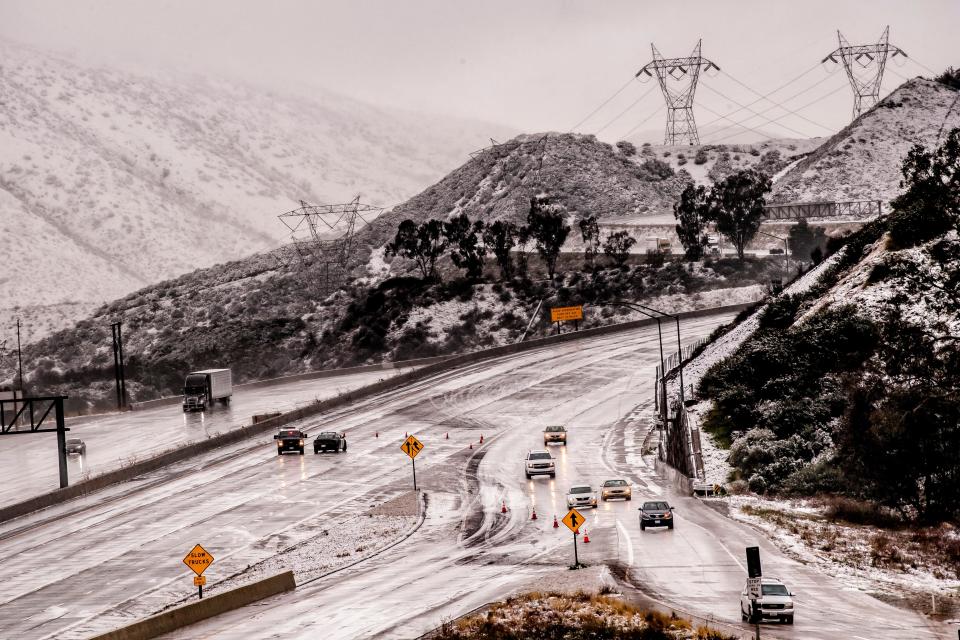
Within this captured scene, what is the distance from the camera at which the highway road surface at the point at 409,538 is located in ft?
102

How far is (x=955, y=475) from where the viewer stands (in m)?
41.5

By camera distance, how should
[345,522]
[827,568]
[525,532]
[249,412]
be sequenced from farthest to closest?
[249,412]
[345,522]
[525,532]
[827,568]

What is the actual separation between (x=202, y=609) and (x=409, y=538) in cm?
1381

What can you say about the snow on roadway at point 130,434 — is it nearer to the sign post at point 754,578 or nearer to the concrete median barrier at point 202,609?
the concrete median barrier at point 202,609

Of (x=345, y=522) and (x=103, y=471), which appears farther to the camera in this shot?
(x=103, y=471)

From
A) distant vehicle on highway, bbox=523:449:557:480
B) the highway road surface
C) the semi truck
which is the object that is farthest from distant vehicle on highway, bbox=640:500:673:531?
the semi truck

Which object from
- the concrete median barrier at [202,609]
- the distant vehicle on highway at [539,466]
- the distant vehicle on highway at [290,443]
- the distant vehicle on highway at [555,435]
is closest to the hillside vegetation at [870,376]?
the distant vehicle on highway at [555,435]

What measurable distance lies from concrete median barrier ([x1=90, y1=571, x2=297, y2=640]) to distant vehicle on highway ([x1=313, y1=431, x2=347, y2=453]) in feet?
101

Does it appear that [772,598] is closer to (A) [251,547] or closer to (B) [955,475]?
(B) [955,475]

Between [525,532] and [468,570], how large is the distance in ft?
24.7

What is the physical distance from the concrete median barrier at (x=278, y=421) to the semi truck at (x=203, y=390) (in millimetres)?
9507

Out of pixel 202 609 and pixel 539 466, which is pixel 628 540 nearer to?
pixel 202 609

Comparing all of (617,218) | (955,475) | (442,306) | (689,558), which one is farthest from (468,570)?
(617,218)

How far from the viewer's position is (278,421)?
7775cm
